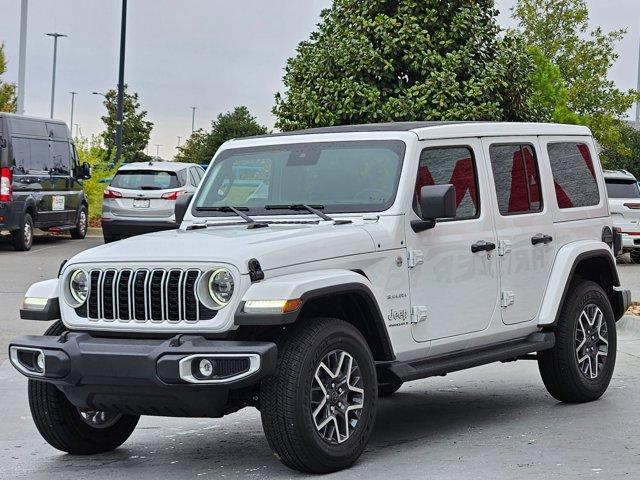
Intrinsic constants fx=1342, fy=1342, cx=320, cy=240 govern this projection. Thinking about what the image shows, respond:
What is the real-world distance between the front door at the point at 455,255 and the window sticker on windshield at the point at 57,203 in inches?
734

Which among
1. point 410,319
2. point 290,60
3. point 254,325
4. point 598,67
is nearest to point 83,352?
point 254,325

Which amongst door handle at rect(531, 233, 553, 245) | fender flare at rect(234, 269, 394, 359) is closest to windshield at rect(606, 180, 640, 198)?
door handle at rect(531, 233, 553, 245)

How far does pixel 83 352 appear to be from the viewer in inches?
258

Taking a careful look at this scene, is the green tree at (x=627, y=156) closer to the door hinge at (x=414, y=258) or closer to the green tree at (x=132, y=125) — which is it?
the green tree at (x=132, y=125)

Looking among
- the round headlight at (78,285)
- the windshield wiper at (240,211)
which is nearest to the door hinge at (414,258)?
the windshield wiper at (240,211)

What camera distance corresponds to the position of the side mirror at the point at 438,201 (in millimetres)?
7324

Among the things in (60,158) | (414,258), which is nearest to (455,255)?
(414,258)

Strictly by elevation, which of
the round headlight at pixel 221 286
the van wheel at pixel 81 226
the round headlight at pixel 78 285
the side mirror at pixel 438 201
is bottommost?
the van wheel at pixel 81 226

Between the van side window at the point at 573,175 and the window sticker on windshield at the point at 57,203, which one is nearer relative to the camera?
the van side window at the point at 573,175

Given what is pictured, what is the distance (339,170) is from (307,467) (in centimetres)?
201

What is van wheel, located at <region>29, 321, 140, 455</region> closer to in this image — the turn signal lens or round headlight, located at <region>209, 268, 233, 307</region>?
round headlight, located at <region>209, 268, 233, 307</region>

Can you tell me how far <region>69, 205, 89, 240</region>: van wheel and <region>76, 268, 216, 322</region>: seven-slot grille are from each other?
71.3ft

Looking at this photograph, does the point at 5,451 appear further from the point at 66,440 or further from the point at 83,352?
the point at 83,352

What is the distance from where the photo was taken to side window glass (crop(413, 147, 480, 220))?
7930mm
